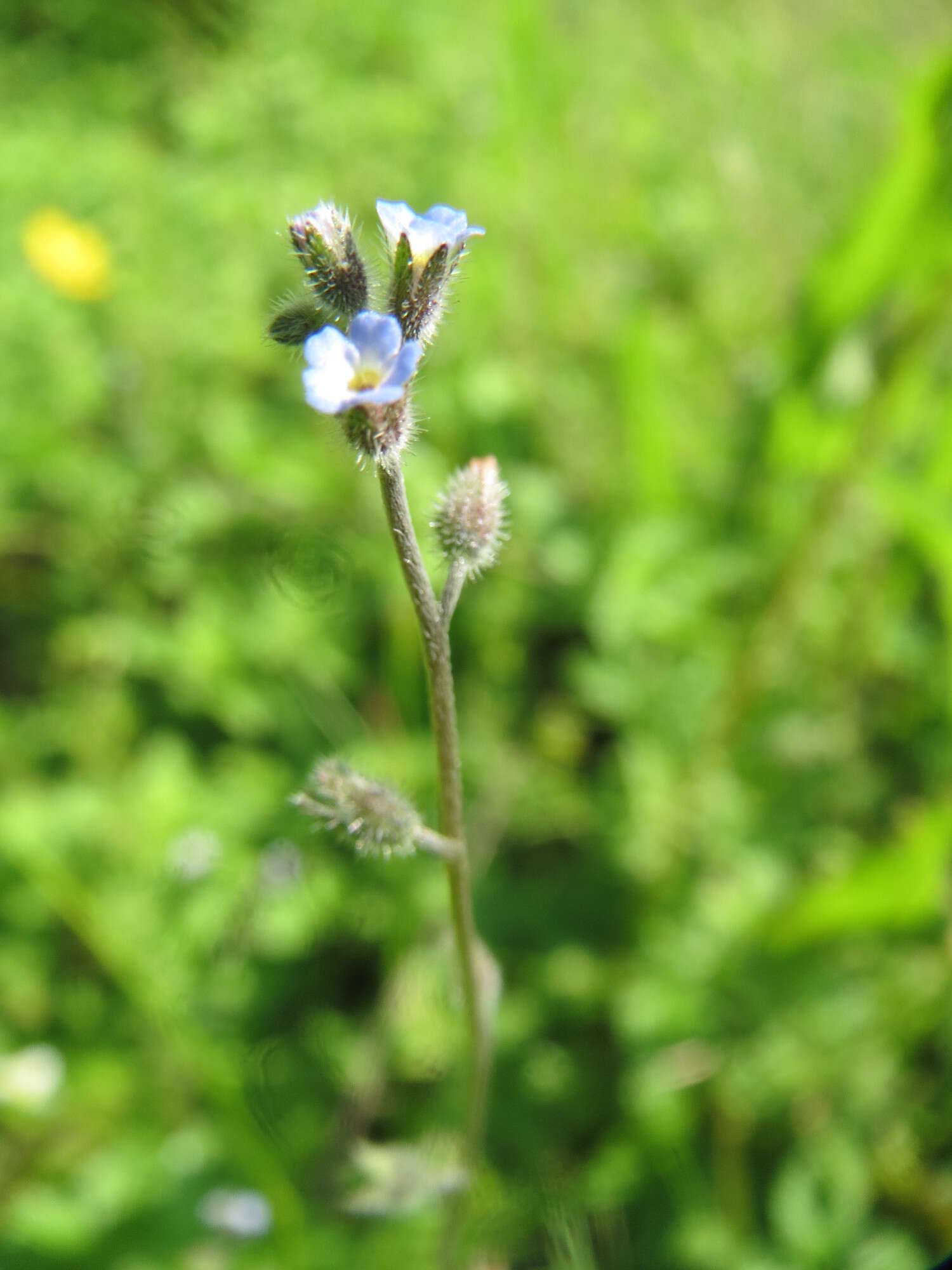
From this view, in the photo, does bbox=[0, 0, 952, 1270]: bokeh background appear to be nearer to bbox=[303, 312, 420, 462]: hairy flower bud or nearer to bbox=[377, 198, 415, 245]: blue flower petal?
bbox=[303, 312, 420, 462]: hairy flower bud

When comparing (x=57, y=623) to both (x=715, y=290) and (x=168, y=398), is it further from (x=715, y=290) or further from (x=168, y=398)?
(x=715, y=290)

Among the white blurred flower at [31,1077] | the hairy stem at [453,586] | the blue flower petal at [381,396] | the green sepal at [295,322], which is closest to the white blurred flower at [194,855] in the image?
the white blurred flower at [31,1077]

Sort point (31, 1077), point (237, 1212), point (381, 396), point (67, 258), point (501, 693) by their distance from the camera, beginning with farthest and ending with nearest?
point (67, 258), point (501, 693), point (31, 1077), point (237, 1212), point (381, 396)

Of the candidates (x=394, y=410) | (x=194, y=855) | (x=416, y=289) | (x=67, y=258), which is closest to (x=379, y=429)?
(x=394, y=410)

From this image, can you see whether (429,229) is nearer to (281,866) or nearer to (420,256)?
(420,256)

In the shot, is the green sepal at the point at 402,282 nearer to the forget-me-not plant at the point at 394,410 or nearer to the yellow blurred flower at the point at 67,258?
the forget-me-not plant at the point at 394,410

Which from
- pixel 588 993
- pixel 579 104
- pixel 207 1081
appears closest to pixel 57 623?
pixel 207 1081
